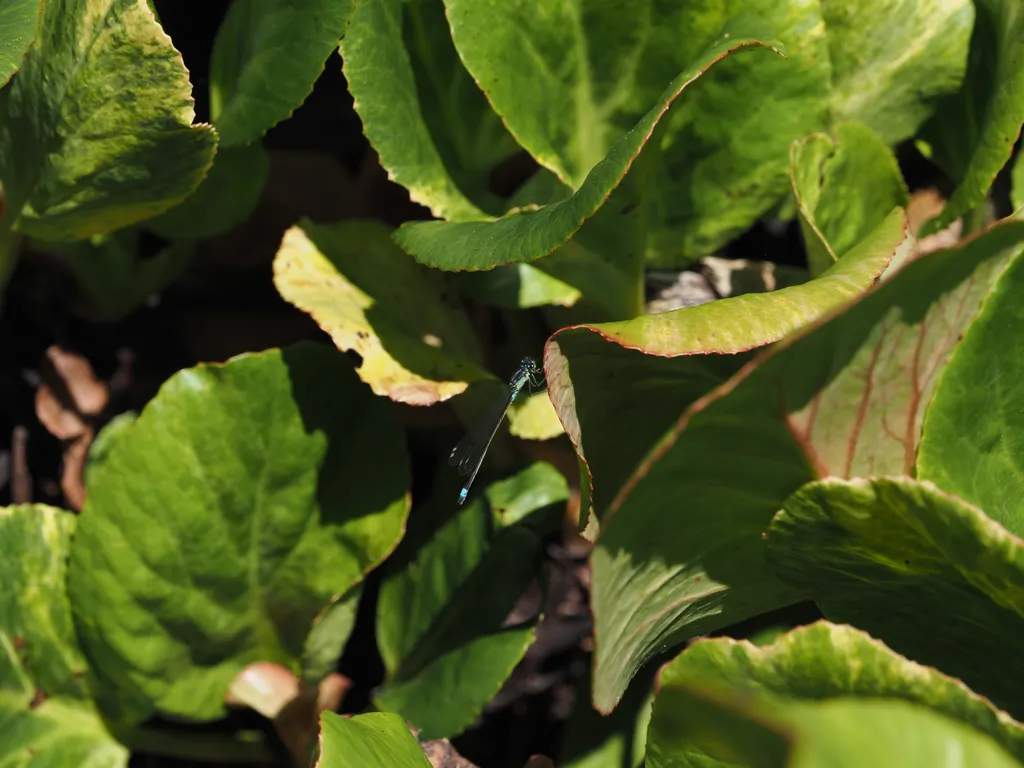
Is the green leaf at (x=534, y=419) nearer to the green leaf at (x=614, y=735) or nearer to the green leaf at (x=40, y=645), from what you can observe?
the green leaf at (x=614, y=735)

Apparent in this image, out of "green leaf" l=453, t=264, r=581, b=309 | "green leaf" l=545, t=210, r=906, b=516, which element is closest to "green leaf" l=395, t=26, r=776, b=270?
"green leaf" l=545, t=210, r=906, b=516

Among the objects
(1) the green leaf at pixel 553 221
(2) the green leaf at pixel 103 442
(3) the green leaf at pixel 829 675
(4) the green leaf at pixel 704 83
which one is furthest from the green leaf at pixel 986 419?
(2) the green leaf at pixel 103 442

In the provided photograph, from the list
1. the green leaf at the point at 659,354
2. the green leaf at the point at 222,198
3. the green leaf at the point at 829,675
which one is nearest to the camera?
the green leaf at the point at 829,675

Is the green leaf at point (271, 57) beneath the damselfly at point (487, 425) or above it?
above

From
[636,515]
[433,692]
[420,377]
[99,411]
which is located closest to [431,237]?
[420,377]

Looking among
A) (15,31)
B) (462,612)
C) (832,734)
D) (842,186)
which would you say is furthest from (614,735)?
(15,31)

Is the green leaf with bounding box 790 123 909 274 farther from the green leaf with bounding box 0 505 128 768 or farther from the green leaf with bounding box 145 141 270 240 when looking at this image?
the green leaf with bounding box 0 505 128 768
